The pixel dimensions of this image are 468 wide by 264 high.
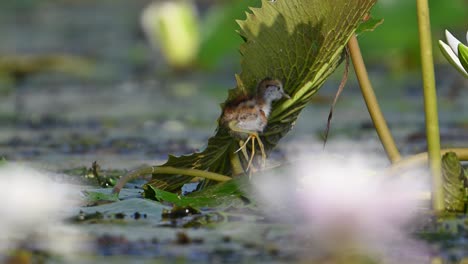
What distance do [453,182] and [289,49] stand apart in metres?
0.42

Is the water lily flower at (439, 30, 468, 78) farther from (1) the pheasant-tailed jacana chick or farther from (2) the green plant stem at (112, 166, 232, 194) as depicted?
(2) the green plant stem at (112, 166, 232, 194)

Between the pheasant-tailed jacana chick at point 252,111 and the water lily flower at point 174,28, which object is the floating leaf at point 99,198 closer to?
the pheasant-tailed jacana chick at point 252,111

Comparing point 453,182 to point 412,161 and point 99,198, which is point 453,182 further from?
point 99,198

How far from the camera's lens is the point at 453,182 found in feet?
6.59

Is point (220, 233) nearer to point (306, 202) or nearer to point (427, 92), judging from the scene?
point (306, 202)

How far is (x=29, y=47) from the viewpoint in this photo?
8828 mm

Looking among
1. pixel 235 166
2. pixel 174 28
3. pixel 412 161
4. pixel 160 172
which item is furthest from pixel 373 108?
pixel 174 28

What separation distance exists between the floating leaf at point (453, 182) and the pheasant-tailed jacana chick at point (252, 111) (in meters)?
0.35

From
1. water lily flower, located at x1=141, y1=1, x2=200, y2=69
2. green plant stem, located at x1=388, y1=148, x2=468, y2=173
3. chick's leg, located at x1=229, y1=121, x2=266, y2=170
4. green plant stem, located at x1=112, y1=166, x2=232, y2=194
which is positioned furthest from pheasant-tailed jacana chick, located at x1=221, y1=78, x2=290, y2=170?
water lily flower, located at x1=141, y1=1, x2=200, y2=69

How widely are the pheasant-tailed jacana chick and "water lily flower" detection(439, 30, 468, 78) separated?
324 mm

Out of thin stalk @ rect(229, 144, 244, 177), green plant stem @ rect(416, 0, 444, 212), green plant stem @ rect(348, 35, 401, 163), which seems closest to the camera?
green plant stem @ rect(416, 0, 444, 212)

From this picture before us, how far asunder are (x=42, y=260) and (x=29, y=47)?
739cm

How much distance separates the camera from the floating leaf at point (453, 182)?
6.59 feet

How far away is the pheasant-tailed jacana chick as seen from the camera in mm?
2105
